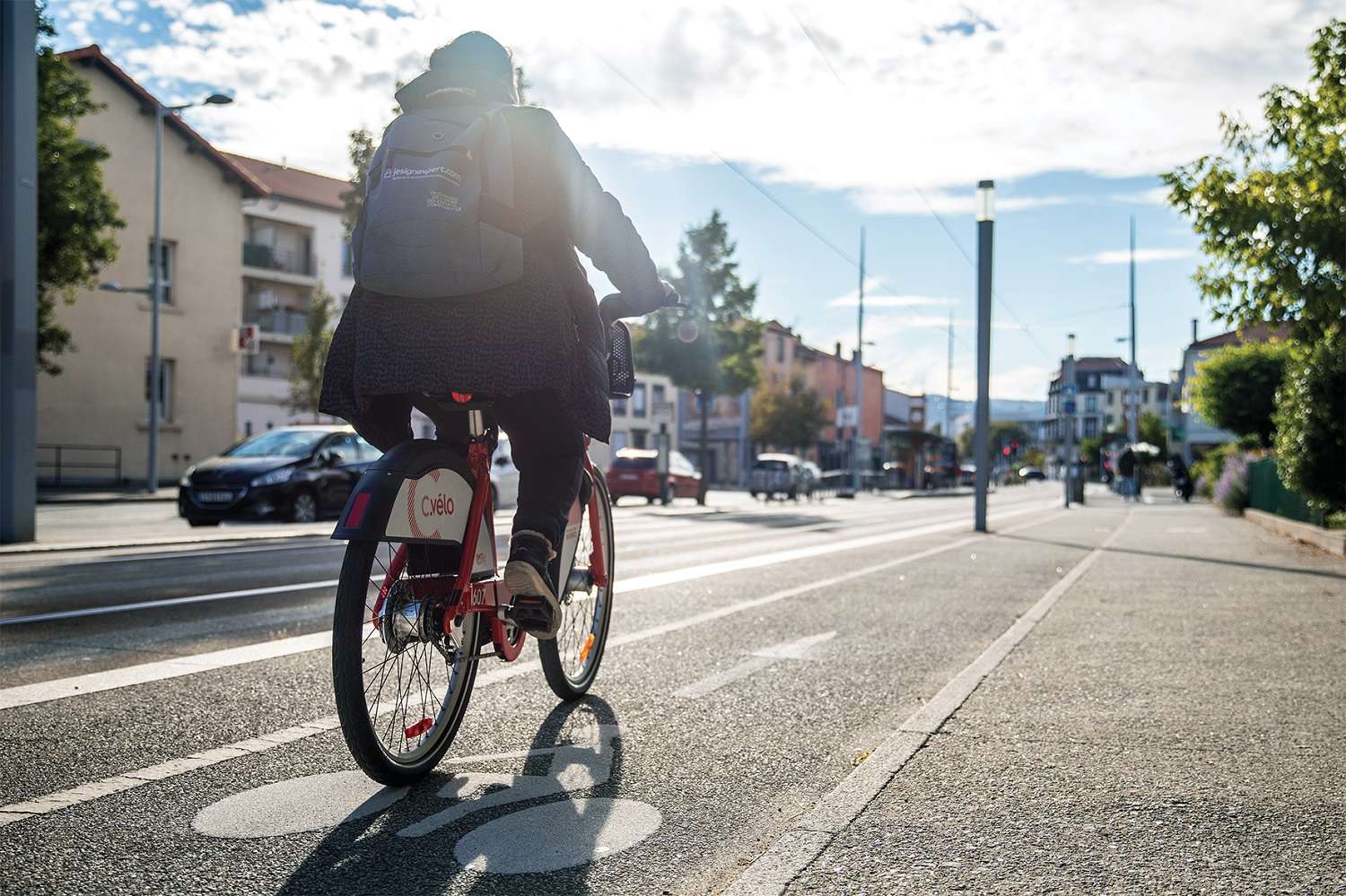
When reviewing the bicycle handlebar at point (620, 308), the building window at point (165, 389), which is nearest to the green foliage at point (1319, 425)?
the bicycle handlebar at point (620, 308)

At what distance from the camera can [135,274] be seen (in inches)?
1404

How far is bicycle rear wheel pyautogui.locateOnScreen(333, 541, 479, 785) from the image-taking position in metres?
2.79

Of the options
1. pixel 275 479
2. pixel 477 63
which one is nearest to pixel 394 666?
pixel 477 63

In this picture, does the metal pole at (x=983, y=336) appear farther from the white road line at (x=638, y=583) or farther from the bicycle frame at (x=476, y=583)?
the bicycle frame at (x=476, y=583)

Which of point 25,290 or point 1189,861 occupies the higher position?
point 25,290

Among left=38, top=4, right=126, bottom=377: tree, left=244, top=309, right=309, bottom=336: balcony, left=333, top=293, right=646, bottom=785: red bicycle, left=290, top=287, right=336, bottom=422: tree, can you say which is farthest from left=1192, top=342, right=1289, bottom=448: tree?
left=244, top=309, right=309, bottom=336: balcony

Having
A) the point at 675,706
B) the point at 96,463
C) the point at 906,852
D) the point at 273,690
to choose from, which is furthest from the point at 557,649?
the point at 96,463

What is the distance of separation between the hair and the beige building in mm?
32860

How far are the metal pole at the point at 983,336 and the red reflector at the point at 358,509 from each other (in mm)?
17436

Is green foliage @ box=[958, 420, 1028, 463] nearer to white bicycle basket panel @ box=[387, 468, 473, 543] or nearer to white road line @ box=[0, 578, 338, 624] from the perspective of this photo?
white road line @ box=[0, 578, 338, 624]

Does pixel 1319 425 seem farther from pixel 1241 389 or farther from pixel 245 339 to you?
pixel 245 339

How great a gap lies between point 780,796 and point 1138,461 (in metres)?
49.2

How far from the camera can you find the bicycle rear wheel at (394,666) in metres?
2.79

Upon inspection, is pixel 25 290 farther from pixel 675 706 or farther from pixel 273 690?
pixel 675 706
